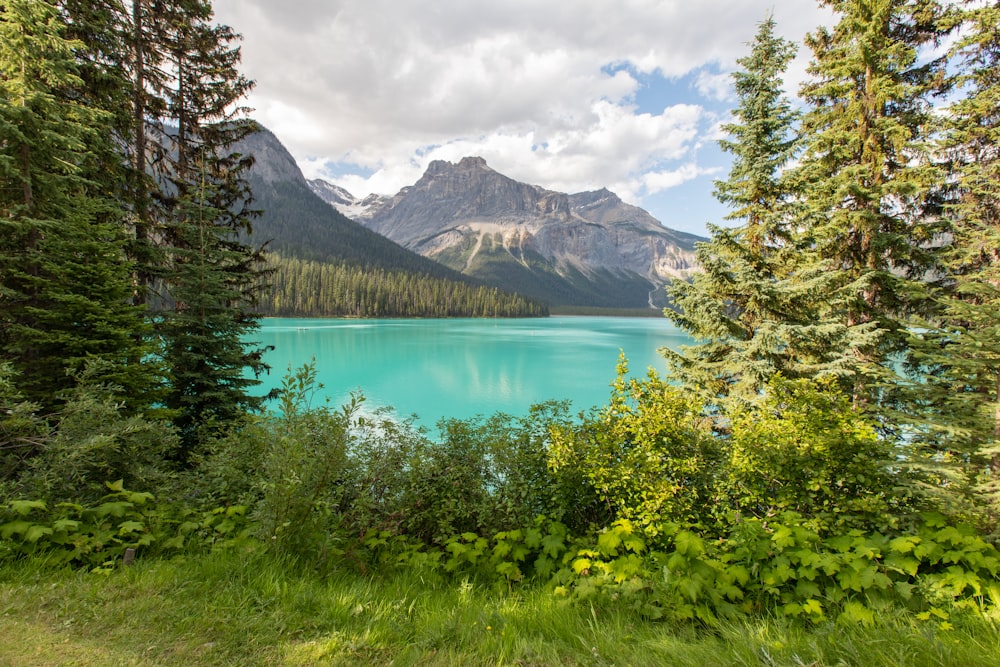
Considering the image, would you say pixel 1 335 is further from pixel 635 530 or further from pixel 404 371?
pixel 404 371

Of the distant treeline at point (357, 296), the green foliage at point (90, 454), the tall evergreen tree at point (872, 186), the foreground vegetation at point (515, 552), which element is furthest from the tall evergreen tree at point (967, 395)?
the distant treeline at point (357, 296)

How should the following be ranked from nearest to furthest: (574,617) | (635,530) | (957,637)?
(957,637) < (574,617) < (635,530)

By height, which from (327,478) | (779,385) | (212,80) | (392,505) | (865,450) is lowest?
(392,505)

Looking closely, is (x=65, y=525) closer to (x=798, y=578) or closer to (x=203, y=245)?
(x=798, y=578)

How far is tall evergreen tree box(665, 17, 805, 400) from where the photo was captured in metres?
8.91

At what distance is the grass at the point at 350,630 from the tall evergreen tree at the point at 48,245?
4.32 metres

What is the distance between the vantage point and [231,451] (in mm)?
5695

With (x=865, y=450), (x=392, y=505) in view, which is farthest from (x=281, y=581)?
(x=865, y=450)

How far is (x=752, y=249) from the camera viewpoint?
372 inches

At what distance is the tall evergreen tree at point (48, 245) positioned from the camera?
590 centimetres

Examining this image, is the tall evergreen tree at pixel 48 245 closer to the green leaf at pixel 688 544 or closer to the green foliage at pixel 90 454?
the green foliage at pixel 90 454

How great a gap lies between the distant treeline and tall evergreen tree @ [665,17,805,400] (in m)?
92.0

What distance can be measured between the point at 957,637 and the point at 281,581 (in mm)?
4575

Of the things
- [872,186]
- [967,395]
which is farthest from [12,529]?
[872,186]
